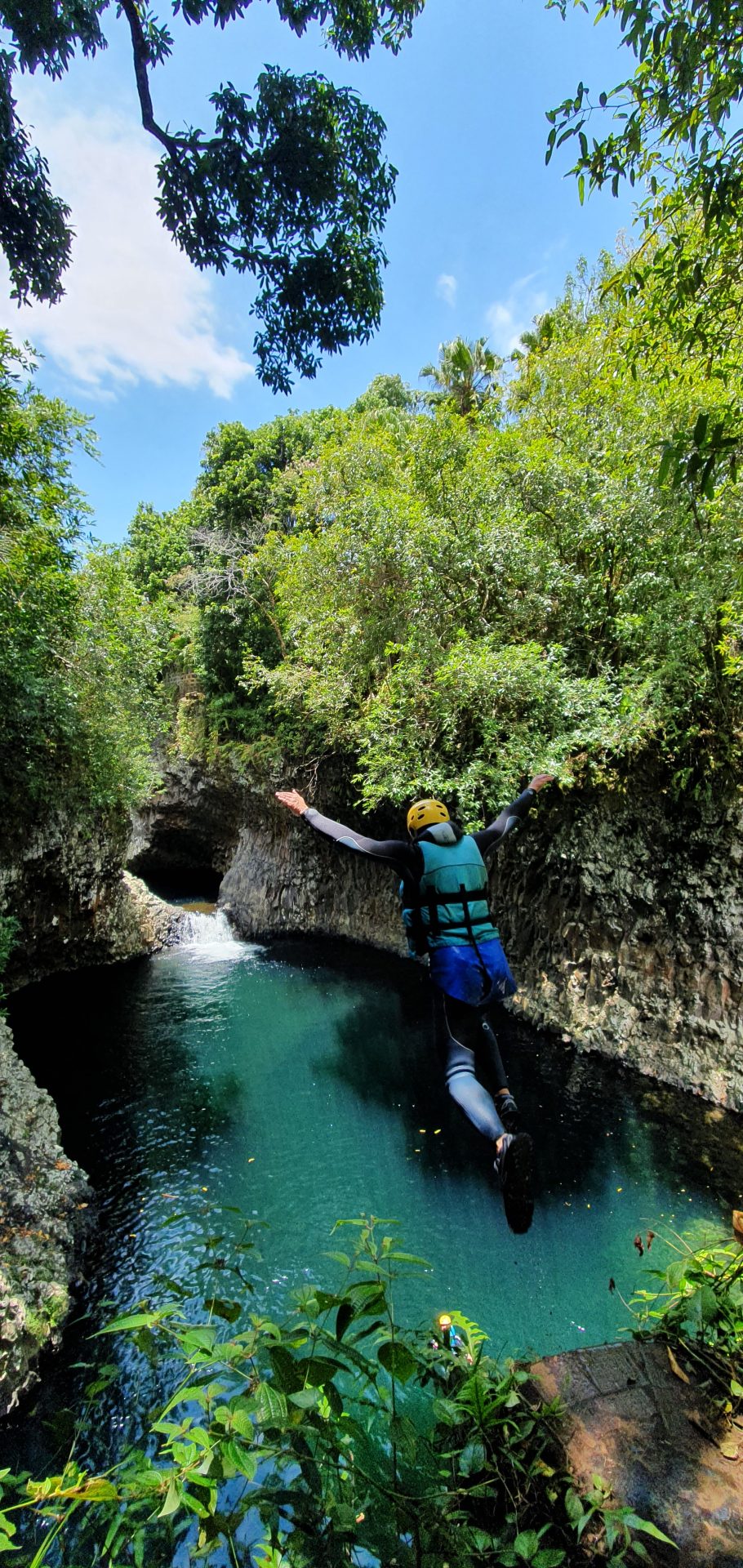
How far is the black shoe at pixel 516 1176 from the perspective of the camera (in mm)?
2729

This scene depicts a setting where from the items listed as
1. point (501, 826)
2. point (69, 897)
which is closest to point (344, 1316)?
point (501, 826)

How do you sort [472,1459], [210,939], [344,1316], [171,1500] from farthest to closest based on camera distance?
[210,939] < [472,1459] < [344,1316] < [171,1500]

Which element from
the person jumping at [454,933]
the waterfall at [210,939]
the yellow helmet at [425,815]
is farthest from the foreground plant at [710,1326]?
the waterfall at [210,939]

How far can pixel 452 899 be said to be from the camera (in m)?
3.30

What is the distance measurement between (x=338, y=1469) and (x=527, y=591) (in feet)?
29.2

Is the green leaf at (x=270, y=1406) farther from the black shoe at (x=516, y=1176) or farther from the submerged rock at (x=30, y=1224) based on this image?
the submerged rock at (x=30, y=1224)

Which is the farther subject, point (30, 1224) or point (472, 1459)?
point (30, 1224)

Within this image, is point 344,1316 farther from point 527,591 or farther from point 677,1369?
point 527,591

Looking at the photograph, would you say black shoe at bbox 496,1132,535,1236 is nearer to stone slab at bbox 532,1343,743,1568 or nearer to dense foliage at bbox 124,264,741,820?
stone slab at bbox 532,1343,743,1568

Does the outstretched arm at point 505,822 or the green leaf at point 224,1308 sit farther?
the outstretched arm at point 505,822

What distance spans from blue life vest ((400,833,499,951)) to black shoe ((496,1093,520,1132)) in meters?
0.91

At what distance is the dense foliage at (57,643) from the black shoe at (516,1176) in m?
8.12

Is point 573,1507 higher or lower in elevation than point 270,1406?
lower

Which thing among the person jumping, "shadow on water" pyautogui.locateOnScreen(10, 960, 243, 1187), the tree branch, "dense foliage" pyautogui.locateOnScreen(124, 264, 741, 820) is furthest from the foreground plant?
the tree branch
